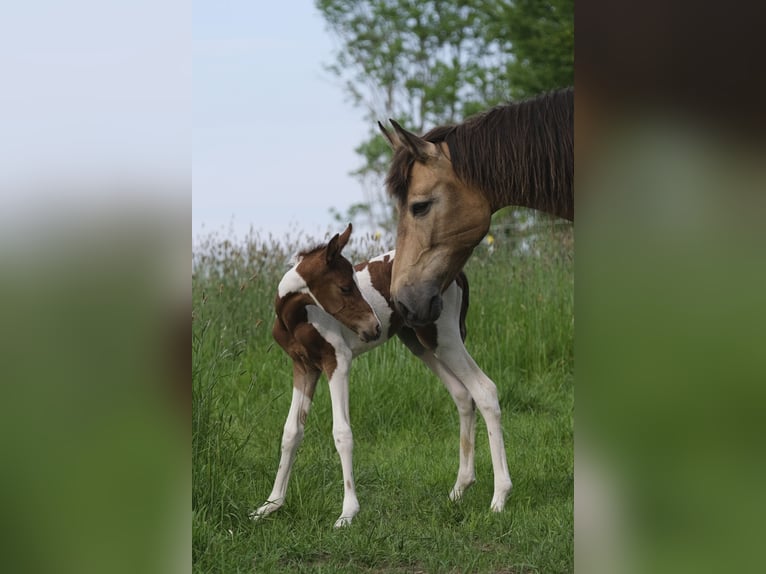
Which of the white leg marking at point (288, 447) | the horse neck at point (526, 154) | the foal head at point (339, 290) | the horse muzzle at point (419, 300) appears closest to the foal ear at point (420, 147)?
the horse neck at point (526, 154)

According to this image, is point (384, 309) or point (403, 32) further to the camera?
point (403, 32)

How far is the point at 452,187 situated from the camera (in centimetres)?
318

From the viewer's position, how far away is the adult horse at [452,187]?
3.02 m

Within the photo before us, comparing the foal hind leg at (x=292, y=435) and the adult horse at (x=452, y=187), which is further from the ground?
the adult horse at (x=452, y=187)

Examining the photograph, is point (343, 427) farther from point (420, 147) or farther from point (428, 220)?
point (420, 147)

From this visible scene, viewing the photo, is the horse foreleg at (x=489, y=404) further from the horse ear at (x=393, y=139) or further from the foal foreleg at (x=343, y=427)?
the horse ear at (x=393, y=139)

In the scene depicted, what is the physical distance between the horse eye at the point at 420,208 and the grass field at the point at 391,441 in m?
1.03

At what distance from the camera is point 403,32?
14.0m

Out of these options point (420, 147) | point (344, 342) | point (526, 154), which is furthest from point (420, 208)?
point (344, 342)

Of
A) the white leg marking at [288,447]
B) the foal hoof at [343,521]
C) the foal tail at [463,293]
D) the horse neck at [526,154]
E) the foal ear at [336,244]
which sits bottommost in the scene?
the foal hoof at [343,521]

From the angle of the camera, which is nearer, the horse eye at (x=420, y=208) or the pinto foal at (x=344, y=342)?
the horse eye at (x=420, y=208)
